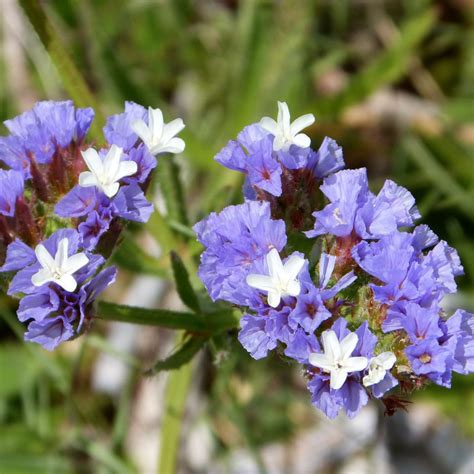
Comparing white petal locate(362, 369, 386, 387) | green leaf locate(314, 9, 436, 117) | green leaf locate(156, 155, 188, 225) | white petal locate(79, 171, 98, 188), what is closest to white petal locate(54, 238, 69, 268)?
white petal locate(79, 171, 98, 188)

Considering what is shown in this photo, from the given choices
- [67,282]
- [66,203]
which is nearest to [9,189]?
[66,203]

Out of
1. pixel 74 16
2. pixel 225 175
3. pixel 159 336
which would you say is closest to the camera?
pixel 225 175

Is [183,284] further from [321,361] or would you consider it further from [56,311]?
[321,361]

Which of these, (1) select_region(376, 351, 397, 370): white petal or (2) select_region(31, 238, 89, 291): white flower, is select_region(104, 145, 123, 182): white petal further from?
(1) select_region(376, 351, 397, 370): white petal

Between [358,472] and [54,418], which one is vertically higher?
[54,418]

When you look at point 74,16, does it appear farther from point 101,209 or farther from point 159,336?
point 101,209

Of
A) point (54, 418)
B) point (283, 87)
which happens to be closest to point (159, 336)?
point (54, 418)

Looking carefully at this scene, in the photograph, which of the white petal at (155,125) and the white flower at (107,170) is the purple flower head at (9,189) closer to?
the white flower at (107,170)
